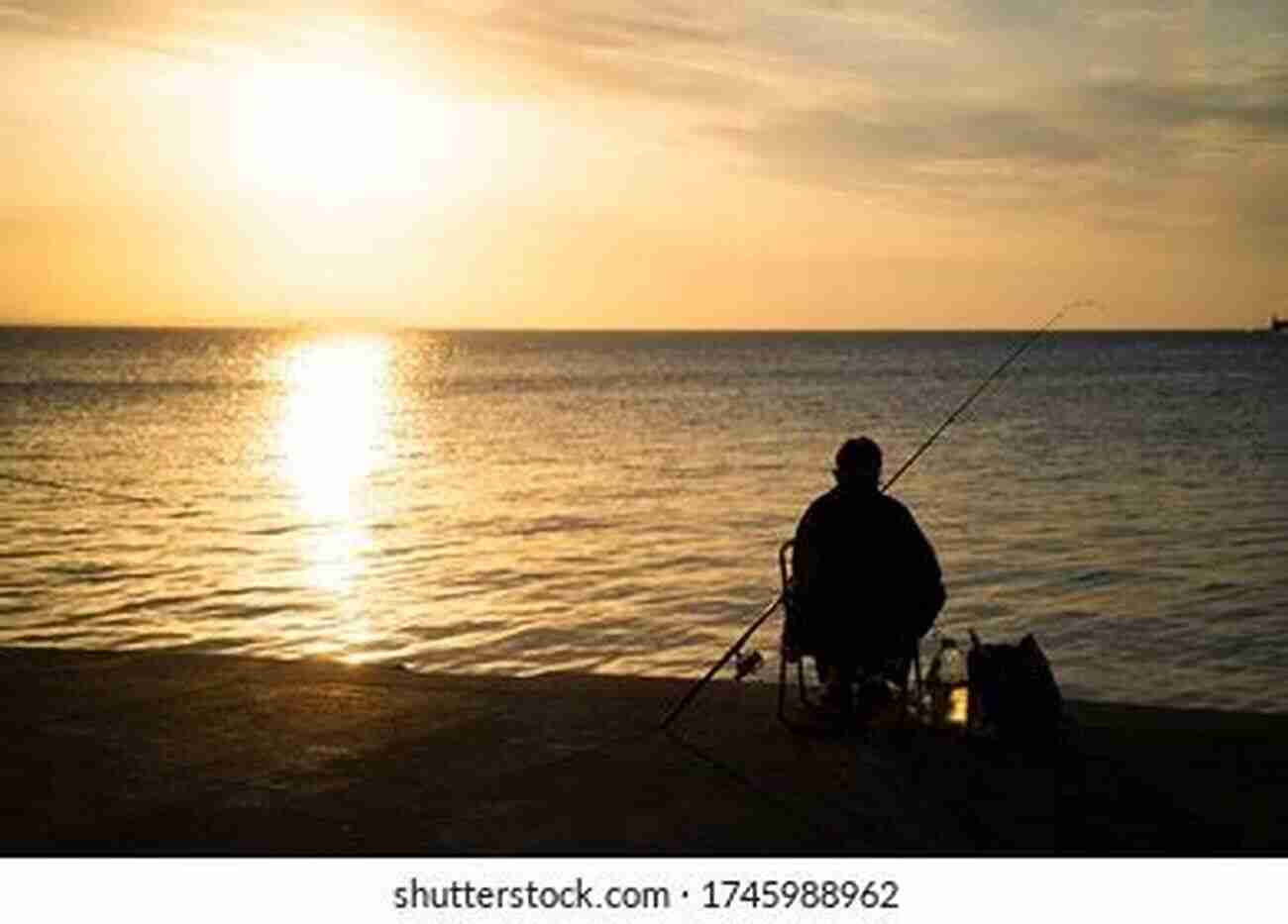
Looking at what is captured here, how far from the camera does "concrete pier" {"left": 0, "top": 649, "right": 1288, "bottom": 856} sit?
5.74m

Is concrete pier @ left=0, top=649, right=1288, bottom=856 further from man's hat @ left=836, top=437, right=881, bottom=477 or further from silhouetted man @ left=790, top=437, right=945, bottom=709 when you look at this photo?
man's hat @ left=836, top=437, right=881, bottom=477

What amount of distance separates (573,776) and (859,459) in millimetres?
2080

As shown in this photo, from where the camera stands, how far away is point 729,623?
16.0 meters

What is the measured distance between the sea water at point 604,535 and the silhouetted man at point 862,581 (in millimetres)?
5780

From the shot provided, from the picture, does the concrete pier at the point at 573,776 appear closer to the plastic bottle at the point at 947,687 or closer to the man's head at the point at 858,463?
the plastic bottle at the point at 947,687

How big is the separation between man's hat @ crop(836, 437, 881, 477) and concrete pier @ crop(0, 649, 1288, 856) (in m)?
1.30

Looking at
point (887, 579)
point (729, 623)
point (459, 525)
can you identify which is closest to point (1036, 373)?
point (459, 525)

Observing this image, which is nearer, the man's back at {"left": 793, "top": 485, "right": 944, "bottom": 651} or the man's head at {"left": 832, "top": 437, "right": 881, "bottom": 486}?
the man's back at {"left": 793, "top": 485, "right": 944, "bottom": 651}

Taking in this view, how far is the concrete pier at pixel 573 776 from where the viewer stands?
5742 mm

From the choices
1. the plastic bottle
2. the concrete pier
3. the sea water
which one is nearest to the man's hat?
the plastic bottle

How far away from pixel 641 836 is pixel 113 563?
16.6m

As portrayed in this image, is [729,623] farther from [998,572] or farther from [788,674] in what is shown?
[998,572]

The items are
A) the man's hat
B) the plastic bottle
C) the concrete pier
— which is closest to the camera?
the concrete pier

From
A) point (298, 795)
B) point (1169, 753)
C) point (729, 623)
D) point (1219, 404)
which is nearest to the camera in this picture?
Result: point (298, 795)
